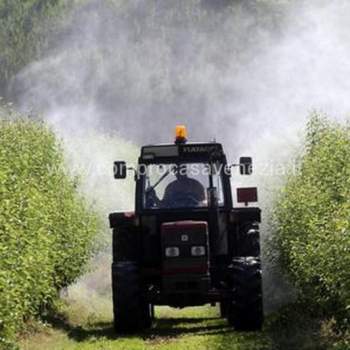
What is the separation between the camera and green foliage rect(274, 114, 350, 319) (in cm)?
1253

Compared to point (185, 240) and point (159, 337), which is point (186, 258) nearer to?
point (185, 240)

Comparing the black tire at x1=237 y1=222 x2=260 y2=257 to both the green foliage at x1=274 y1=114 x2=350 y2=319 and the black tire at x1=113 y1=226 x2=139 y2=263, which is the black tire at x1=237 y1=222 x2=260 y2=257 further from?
the black tire at x1=113 y1=226 x2=139 y2=263

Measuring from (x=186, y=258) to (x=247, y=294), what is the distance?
56.7 inches

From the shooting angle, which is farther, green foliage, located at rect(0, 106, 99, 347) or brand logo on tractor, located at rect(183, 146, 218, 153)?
brand logo on tractor, located at rect(183, 146, 218, 153)

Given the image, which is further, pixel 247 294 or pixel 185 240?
pixel 185 240

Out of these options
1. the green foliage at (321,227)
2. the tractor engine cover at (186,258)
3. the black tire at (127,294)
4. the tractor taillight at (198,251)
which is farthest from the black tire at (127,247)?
the green foliage at (321,227)

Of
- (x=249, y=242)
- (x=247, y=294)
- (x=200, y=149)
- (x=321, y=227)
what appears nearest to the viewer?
(x=321, y=227)

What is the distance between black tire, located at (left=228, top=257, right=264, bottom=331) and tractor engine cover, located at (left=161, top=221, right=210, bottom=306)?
2.15ft

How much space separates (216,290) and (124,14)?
474ft

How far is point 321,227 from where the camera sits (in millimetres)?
14852

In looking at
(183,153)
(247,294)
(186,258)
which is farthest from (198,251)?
(183,153)

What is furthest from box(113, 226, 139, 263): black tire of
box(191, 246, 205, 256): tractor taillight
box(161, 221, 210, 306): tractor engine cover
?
box(191, 246, 205, 256): tractor taillight

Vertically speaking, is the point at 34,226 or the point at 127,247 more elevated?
the point at 34,226

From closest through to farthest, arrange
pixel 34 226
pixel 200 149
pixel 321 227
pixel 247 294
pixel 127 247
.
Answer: pixel 321 227, pixel 247 294, pixel 34 226, pixel 127 247, pixel 200 149
